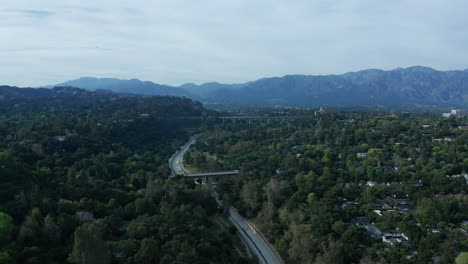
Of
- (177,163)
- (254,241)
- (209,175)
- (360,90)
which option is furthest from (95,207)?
(360,90)

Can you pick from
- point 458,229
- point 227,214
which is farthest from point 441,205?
point 227,214

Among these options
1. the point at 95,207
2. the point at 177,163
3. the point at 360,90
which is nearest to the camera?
the point at 95,207

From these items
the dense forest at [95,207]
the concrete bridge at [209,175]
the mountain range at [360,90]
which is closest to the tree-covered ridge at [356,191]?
the concrete bridge at [209,175]

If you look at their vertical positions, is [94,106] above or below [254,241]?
above

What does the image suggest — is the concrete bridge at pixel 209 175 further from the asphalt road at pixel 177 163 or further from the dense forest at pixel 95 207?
the dense forest at pixel 95 207

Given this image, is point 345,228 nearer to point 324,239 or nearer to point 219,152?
point 324,239

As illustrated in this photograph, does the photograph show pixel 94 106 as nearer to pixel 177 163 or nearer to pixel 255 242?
pixel 177 163

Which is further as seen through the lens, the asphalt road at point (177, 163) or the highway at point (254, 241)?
the asphalt road at point (177, 163)
